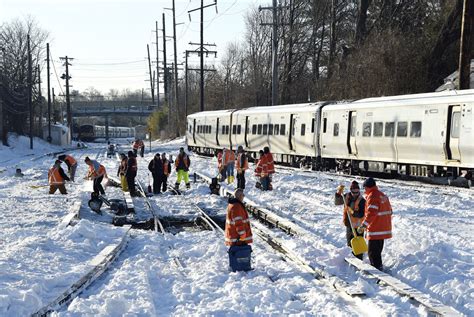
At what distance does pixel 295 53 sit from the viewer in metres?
56.7

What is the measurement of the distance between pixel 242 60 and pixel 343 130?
54696 mm

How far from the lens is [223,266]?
11.0 m

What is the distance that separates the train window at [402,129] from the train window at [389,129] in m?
0.32

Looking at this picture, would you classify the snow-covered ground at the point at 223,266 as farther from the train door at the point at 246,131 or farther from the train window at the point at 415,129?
the train door at the point at 246,131

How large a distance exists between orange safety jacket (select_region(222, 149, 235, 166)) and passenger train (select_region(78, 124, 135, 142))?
76813mm

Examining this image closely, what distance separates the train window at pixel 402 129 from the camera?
22.7 m

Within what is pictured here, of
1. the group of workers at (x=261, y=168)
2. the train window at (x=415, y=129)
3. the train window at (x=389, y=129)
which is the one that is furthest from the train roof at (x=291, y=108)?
the group of workers at (x=261, y=168)

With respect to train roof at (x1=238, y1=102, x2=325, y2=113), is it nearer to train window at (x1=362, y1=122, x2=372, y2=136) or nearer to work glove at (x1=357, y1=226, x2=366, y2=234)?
train window at (x1=362, y1=122, x2=372, y2=136)

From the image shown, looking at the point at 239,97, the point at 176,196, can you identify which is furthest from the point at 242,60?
the point at 176,196

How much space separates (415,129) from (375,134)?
261 cm

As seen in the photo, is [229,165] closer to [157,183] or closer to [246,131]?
[157,183]

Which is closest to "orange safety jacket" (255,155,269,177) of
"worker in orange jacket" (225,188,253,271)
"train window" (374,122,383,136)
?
"train window" (374,122,383,136)

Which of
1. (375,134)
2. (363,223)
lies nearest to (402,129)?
(375,134)

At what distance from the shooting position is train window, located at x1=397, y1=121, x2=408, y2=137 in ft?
74.4
